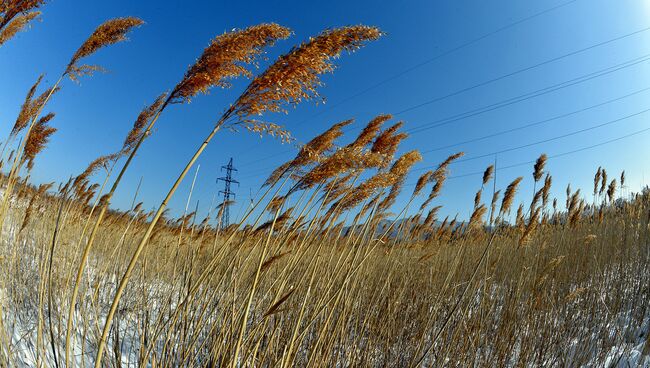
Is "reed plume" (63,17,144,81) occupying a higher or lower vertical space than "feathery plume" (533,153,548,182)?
lower

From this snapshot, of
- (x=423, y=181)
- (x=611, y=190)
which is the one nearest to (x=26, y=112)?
(x=423, y=181)

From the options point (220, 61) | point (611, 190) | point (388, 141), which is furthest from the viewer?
point (611, 190)

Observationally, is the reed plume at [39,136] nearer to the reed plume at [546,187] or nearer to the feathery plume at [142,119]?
the feathery plume at [142,119]

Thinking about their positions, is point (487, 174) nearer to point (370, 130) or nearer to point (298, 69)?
point (370, 130)

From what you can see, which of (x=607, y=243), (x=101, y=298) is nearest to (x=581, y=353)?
(x=607, y=243)

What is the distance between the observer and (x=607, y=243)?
12.8 feet

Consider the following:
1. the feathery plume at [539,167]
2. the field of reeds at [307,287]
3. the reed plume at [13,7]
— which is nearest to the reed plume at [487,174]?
the field of reeds at [307,287]

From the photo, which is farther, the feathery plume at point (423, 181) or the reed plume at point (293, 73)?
the feathery plume at point (423, 181)

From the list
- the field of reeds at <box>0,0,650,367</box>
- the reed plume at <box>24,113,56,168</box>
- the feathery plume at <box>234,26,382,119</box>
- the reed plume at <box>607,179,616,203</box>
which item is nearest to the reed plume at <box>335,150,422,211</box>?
the field of reeds at <box>0,0,650,367</box>

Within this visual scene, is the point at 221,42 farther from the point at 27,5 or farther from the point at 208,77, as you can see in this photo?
the point at 27,5

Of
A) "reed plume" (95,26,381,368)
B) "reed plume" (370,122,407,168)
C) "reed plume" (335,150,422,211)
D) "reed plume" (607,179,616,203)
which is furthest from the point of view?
"reed plume" (607,179,616,203)

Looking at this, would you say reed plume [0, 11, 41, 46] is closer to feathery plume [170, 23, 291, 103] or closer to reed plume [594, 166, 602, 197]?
feathery plume [170, 23, 291, 103]

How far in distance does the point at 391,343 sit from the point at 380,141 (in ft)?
4.53

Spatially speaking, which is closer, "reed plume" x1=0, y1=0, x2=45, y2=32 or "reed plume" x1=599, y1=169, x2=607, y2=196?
"reed plume" x1=0, y1=0, x2=45, y2=32
